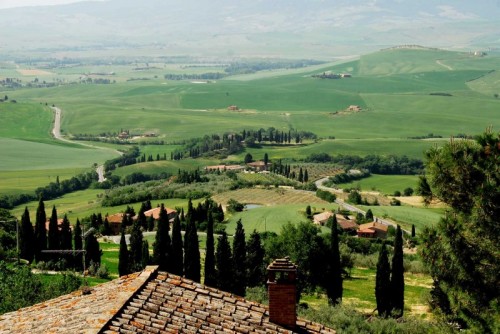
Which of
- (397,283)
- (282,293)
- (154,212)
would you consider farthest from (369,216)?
(282,293)

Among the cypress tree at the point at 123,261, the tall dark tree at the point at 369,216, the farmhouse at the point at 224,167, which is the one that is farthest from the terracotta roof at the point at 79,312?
the farmhouse at the point at 224,167

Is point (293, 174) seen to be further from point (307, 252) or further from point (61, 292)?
point (61, 292)

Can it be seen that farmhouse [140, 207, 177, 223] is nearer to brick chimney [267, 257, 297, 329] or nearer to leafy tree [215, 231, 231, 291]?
leafy tree [215, 231, 231, 291]

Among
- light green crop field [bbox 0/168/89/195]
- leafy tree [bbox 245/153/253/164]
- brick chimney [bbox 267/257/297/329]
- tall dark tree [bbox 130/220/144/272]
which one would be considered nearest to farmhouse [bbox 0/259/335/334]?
brick chimney [bbox 267/257/297/329]

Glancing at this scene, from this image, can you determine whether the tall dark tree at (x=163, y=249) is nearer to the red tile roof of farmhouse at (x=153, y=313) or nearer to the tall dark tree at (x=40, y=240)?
the tall dark tree at (x=40, y=240)

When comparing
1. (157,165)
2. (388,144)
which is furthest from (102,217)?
(388,144)

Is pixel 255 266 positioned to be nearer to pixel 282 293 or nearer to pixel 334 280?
pixel 334 280
